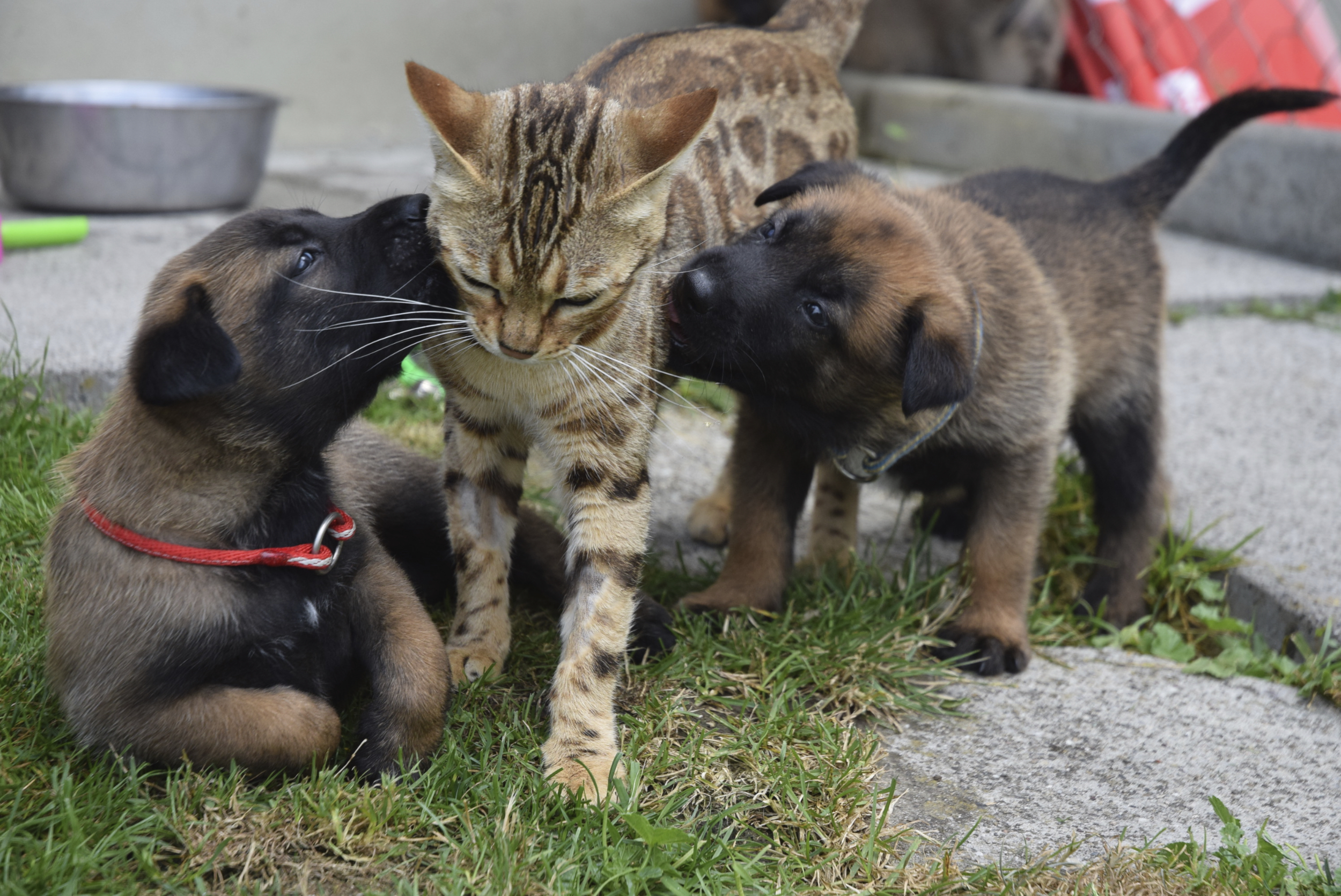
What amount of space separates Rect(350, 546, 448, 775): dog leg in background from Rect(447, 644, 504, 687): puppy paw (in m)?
0.21

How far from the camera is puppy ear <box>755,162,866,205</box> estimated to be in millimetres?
3496

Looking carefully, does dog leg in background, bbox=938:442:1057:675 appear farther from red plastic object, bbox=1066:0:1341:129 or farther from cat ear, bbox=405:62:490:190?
red plastic object, bbox=1066:0:1341:129

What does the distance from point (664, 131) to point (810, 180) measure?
37.6 inches

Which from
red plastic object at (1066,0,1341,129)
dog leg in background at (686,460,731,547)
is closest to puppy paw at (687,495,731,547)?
dog leg in background at (686,460,731,547)

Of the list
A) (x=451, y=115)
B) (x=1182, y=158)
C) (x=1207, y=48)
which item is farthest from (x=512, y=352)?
(x=1207, y=48)

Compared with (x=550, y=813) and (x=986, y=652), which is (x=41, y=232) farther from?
(x=986, y=652)

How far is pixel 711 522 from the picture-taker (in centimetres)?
418

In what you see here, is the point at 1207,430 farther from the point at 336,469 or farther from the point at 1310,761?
the point at 336,469

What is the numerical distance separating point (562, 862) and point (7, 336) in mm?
3244

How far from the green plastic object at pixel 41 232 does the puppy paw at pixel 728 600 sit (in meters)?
3.66

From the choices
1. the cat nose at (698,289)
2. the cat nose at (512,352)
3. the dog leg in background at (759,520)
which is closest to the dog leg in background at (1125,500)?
the dog leg in background at (759,520)

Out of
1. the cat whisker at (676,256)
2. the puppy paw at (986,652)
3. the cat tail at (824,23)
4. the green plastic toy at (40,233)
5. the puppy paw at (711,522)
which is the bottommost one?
the green plastic toy at (40,233)

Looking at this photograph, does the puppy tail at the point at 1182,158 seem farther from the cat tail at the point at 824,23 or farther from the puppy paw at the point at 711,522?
the puppy paw at the point at 711,522

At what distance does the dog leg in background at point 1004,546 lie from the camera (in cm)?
355
